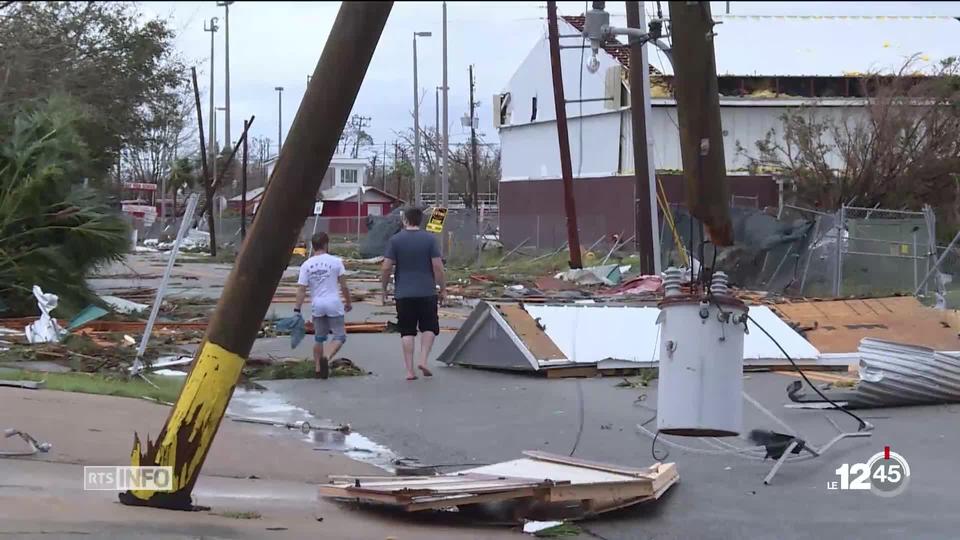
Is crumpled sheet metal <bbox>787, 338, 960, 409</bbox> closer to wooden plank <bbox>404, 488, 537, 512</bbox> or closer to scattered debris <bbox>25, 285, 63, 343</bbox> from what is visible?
wooden plank <bbox>404, 488, 537, 512</bbox>

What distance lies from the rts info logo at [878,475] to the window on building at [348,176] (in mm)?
86973

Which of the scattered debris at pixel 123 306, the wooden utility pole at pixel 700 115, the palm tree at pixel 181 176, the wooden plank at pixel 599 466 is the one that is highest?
the palm tree at pixel 181 176

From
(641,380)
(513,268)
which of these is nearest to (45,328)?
(641,380)

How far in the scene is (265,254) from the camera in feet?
19.7

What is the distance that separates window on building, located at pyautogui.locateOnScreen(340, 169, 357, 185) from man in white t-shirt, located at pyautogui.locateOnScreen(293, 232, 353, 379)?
81761mm

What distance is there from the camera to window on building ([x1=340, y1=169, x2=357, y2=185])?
94.3m

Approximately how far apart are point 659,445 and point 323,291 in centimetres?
490

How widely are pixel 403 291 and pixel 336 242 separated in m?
46.5

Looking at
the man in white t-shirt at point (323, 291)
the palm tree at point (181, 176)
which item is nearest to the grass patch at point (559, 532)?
the man in white t-shirt at point (323, 291)

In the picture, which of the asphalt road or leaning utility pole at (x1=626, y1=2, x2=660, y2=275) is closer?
the asphalt road

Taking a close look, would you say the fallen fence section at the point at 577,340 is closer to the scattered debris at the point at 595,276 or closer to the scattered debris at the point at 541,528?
the scattered debris at the point at 541,528

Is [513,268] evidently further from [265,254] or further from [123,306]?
[265,254]

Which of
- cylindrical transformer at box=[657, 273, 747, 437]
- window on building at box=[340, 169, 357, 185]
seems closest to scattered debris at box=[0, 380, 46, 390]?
cylindrical transformer at box=[657, 273, 747, 437]

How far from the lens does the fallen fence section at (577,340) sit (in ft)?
42.1
